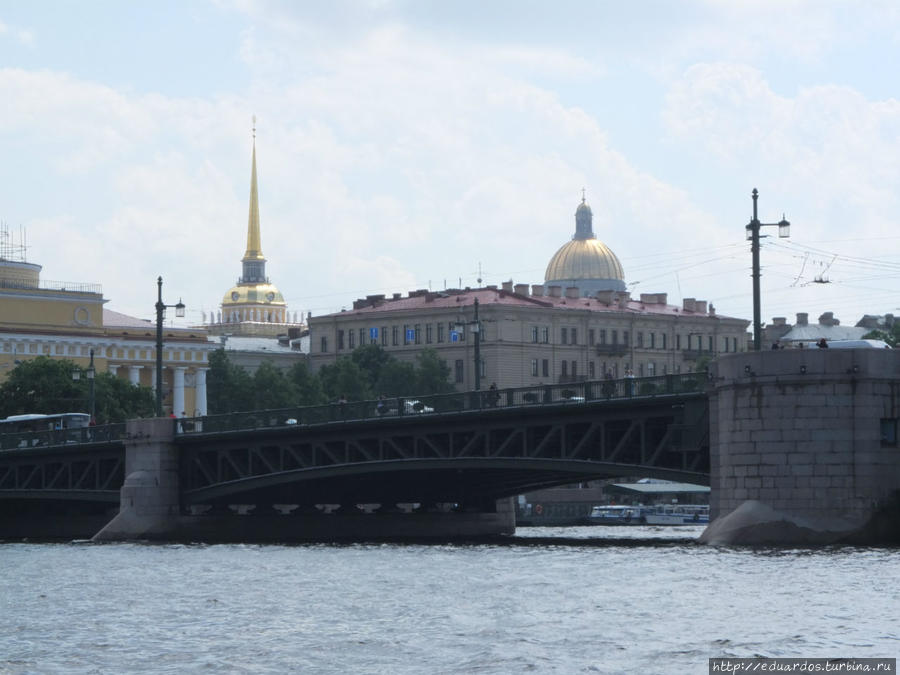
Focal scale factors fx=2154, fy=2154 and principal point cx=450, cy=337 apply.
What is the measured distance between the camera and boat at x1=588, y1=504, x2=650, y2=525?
339ft

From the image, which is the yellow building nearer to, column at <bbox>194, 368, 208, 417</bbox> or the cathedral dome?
column at <bbox>194, 368, 208, 417</bbox>

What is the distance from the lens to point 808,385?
2088 inches

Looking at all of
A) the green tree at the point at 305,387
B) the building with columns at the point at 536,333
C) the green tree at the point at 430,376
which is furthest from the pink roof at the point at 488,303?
the green tree at the point at 305,387

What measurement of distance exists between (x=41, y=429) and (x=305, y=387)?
178ft

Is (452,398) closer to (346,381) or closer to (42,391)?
(42,391)

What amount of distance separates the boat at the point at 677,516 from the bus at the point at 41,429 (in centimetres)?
3165

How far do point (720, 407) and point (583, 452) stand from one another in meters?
7.96

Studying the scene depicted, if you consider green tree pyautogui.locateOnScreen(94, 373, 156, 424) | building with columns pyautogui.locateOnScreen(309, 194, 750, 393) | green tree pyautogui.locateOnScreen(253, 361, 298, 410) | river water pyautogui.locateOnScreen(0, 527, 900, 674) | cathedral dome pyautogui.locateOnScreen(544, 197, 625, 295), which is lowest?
river water pyautogui.locateOnScreen(0, 527, 900, 674)

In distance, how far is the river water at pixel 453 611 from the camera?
105 feet

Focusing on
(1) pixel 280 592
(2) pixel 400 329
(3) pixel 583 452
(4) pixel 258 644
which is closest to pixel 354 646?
(4) pixel 258 644

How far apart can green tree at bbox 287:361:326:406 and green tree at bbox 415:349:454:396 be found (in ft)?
21.0

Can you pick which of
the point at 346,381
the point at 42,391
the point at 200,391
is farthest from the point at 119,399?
the point at 200,391

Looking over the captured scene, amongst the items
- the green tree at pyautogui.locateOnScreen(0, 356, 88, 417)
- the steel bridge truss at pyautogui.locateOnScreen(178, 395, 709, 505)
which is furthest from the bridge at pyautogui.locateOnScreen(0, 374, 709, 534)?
the green tree at pyautogui.locateOnScreen(0, 356, 88, 417)

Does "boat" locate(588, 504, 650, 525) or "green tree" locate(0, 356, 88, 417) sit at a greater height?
"green tree" locate(0, 356, 88, 417)
